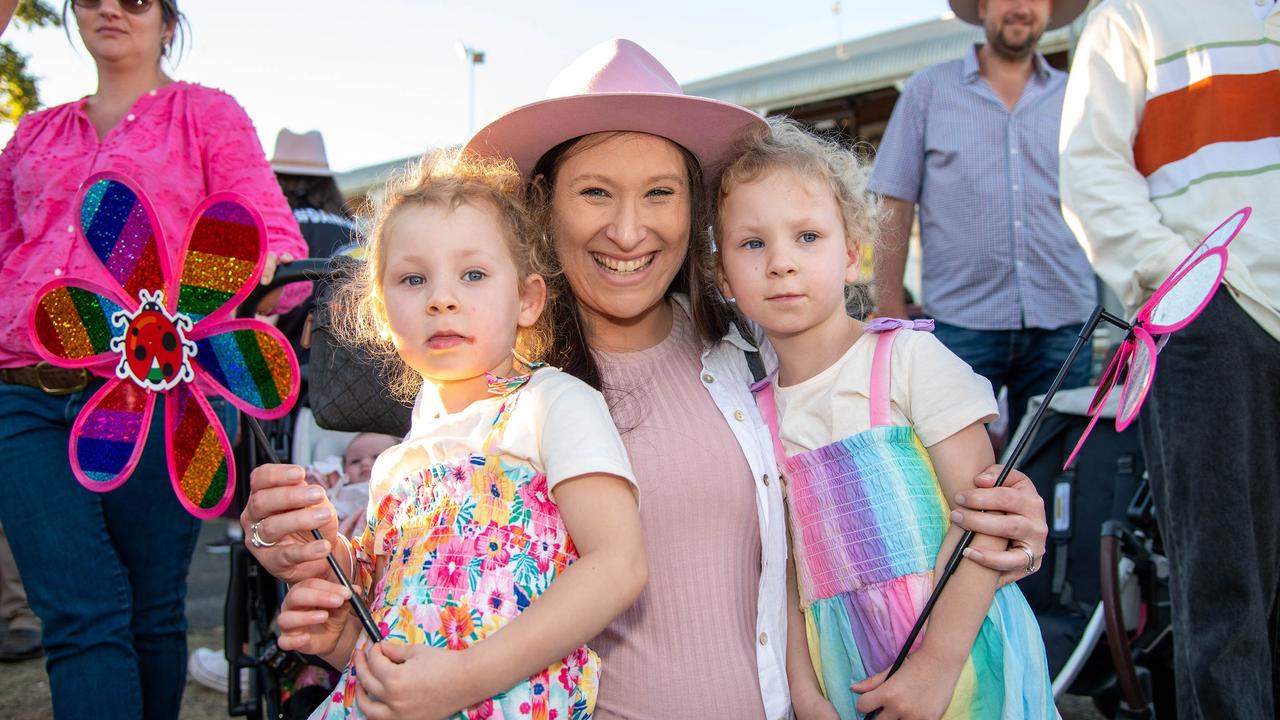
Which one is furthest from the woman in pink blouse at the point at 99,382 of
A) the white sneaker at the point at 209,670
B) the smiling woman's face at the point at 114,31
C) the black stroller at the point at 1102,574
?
the black stroller at the point at 1102,574

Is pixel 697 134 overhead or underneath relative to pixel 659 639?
overhead

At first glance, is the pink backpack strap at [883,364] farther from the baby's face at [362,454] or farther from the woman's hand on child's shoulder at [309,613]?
the baby's face at [362,454]

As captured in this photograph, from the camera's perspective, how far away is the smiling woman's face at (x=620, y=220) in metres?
1.86

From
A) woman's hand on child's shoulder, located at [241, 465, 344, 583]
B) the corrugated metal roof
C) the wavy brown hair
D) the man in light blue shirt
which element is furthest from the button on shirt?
the corrugated metal roof

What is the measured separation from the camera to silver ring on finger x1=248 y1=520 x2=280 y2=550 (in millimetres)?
1473

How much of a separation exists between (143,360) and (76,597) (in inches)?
32.3

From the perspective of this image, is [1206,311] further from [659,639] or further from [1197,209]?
[659,639]

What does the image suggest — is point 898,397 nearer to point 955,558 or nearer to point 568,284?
point 955,558

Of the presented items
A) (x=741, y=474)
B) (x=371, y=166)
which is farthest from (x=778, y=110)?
(x=741, y=474)

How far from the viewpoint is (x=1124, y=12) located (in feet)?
7.20

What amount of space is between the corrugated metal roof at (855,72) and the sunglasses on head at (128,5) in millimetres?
5497

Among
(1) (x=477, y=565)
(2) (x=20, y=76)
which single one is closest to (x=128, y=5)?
(1) (x=477, y=565)

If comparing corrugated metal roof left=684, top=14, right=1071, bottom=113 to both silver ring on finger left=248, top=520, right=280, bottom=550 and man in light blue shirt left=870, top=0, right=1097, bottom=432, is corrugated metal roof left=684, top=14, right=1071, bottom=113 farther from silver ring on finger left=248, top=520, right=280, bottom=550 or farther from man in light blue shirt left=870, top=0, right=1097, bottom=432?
silver ring on finger left=248, top=520, right=280, bottom=550

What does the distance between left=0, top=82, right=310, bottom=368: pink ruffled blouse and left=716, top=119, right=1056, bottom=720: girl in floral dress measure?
1092 millimetres
